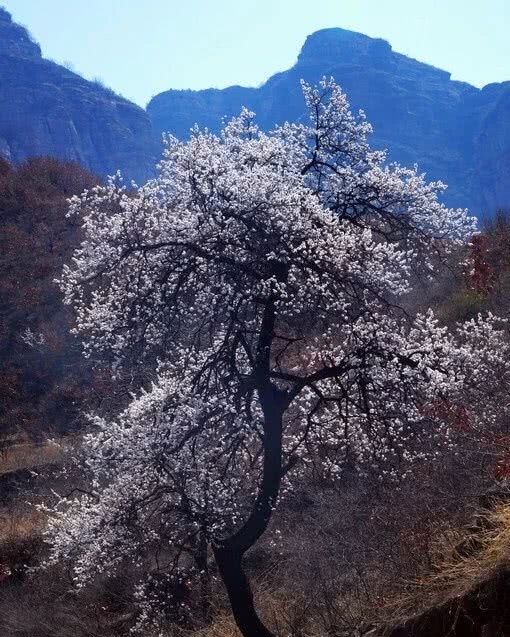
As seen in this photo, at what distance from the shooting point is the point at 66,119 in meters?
71.9

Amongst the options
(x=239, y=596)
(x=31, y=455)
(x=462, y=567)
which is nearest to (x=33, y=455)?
A: (x=31, y=455)

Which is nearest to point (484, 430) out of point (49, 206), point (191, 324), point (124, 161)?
point (191, 324)

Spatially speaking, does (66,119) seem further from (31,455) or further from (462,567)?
(462,567)

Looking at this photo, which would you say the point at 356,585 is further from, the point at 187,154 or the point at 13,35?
the point at 13,35

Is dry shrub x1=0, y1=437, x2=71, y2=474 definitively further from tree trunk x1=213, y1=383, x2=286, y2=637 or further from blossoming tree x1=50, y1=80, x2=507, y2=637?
tree trunk x1=213, y1=383, x2=286, y2=637

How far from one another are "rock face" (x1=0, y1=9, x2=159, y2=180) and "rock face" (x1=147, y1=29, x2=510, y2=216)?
12.2 m

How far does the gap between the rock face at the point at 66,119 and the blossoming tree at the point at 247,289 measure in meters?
62.7

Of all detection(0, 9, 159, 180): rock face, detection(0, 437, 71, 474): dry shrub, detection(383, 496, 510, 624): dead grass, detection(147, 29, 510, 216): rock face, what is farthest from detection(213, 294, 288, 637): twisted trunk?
detection(147, 29, 510, 216): rock face

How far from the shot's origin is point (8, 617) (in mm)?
14766

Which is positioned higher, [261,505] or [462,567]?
[261,505]

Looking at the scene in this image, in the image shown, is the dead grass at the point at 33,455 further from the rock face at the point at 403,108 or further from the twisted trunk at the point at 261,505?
the rock face at the point at 403,108

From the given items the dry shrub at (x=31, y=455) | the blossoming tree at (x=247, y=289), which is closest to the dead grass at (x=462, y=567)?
the blossoming tree at (x=247, y=289)

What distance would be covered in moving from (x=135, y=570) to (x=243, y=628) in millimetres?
7712

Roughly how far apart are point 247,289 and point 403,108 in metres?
84.7
